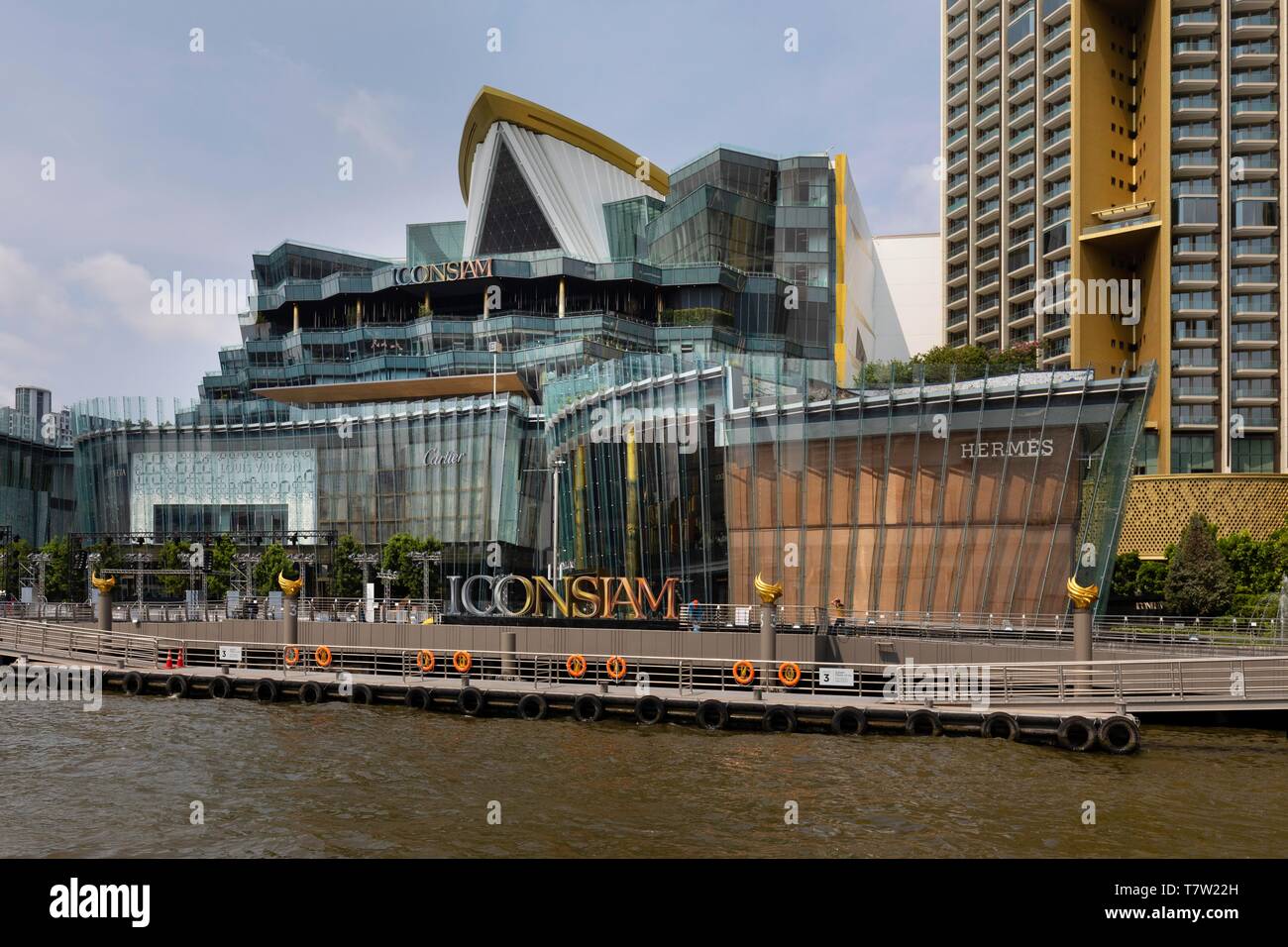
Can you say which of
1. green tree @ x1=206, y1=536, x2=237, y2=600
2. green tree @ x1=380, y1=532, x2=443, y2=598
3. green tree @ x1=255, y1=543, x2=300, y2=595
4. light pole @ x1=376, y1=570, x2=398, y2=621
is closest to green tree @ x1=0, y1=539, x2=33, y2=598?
green tree @ x1=206, y1=536, x2=237, y2=600

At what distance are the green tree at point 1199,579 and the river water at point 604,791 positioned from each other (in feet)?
135

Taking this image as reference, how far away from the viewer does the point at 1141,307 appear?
102 m

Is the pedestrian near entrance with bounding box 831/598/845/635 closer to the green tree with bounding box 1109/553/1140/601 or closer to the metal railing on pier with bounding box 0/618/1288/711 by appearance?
the metal railing on pier with bounding box 0/618/1288/711

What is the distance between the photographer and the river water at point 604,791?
20.6 m

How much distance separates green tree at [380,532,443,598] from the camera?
86250 millimetres

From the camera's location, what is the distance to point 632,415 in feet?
213

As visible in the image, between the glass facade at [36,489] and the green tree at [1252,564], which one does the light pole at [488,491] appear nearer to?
the glass facade at [36,489]

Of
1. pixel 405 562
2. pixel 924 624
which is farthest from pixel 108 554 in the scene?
pixel 924 624

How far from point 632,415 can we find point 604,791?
4129 centimetres

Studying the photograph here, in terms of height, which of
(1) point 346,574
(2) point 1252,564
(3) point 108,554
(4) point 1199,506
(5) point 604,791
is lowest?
(5) point 604,791

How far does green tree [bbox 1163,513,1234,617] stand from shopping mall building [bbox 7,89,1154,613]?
25.3m

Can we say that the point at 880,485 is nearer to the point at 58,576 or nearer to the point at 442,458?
the point at 442,458
